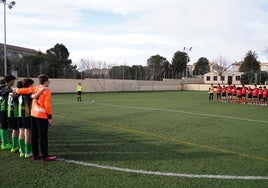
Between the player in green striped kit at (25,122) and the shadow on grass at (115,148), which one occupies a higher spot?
the player in green striped kit at (25,122)

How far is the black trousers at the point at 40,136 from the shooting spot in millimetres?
6250

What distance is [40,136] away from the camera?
6.26 meters

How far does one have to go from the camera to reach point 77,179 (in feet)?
17.2

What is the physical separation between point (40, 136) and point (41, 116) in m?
0.43

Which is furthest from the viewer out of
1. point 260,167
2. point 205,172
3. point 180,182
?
point 260,167

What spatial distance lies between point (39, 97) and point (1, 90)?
1.70 m

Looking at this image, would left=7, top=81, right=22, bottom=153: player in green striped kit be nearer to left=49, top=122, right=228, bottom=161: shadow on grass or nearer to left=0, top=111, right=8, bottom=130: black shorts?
left=0, top=111, right=8, bottom=130: black shorts

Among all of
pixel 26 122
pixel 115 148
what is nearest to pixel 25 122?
pixel 26 122

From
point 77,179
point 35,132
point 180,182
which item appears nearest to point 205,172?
point 180,182

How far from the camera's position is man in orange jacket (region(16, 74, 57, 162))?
6.17 meters

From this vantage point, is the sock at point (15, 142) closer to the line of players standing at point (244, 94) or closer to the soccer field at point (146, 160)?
the soccer field at point (146, 160)

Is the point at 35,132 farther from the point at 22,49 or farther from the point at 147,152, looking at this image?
the point at 22,49

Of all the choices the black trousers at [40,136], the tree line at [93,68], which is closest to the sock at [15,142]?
the black trousers at [40,136]

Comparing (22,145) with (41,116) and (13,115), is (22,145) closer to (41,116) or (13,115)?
(13,115)
